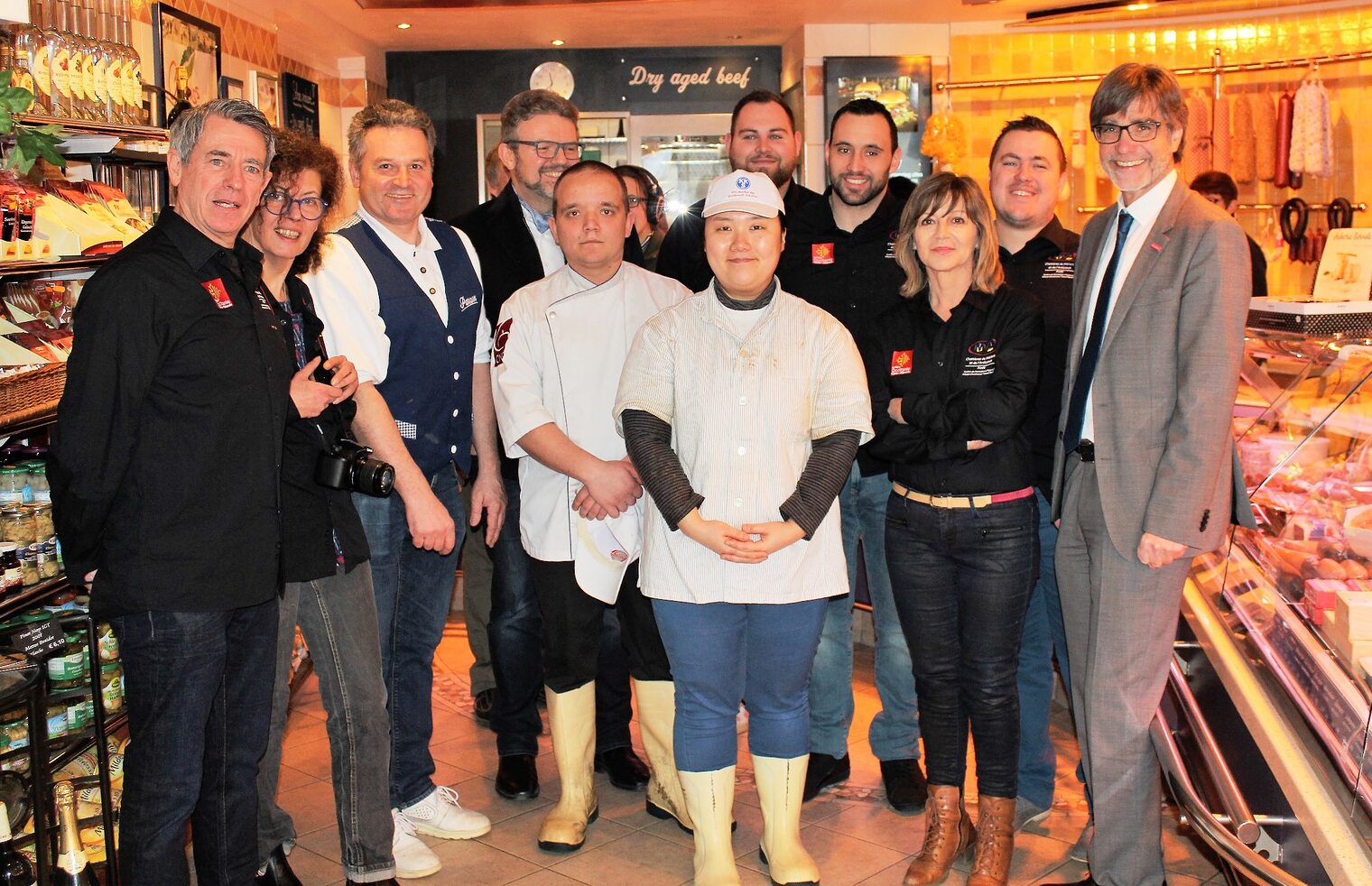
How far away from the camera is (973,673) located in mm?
3004

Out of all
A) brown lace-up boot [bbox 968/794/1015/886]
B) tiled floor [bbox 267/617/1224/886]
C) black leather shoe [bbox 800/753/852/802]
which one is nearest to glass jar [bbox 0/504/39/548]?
tiled floor [bbox 267/617/1224/886]

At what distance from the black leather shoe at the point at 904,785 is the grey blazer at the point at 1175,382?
45.3 inches

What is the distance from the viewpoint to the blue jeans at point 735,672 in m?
2.92

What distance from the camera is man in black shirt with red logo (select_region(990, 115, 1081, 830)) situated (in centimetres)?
318

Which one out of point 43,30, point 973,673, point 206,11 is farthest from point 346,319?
point 206,11

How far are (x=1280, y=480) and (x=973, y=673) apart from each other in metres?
0.95

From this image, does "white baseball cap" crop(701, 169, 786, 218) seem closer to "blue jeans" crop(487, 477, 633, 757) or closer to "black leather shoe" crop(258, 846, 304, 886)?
"blue jeans" crop(487, 477, 633, 757)

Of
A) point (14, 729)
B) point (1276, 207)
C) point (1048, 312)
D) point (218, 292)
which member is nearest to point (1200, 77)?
point (1276, 207)

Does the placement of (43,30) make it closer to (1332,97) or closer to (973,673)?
(973,673)

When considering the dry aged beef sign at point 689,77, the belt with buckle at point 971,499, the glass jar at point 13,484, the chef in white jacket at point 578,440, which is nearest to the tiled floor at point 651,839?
the chef in white jacket at point 578,440

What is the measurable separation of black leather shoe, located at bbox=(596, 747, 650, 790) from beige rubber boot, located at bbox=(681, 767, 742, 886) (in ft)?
2.28

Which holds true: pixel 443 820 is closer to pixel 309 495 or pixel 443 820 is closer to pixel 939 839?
pixel 309 495

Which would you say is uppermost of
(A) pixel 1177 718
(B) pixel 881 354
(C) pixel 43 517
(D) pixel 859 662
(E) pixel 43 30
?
(E) pixel 43 30

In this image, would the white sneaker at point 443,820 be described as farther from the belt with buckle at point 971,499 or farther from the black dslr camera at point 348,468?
the belt with buckle at point 971,499
